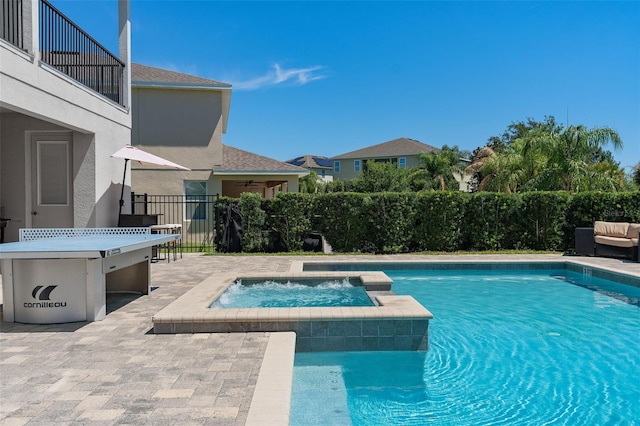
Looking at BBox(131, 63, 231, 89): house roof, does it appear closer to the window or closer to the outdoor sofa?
the window

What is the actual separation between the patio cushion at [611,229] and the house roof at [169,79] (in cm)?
1426

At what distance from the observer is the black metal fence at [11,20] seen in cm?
763

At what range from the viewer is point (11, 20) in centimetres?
769

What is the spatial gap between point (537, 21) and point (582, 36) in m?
2.27

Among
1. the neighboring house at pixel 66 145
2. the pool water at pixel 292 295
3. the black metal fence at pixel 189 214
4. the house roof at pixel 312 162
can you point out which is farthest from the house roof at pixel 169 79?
the house roof at pixel 312 162

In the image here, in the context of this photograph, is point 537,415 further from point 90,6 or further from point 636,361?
point 90,6

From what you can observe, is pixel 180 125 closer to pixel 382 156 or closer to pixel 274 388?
pixel 274 388

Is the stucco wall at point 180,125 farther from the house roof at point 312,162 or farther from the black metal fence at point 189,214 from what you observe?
the house roof at point 312,162

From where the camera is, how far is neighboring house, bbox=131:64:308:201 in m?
17.3

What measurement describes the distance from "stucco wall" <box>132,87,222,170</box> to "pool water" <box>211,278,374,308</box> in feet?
35.7

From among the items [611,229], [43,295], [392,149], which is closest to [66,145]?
[43,295]

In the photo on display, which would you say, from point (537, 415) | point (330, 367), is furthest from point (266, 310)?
point (537, 415)

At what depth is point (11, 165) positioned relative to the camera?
9742 mm

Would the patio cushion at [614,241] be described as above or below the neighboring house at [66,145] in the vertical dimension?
below
